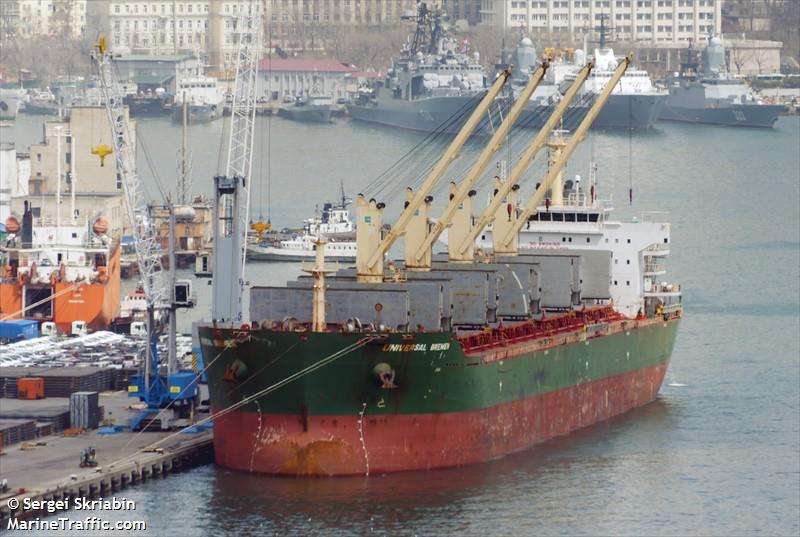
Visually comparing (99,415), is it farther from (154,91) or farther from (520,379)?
(154,91)

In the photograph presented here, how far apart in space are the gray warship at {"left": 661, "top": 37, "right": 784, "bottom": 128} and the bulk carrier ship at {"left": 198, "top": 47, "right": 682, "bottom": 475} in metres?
102

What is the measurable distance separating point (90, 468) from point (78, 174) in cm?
4575

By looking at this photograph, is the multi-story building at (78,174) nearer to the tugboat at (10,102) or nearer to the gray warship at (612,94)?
the gray warship at (612,94)

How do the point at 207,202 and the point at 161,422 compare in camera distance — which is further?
the point at 207,202

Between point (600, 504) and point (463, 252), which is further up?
point (463, 252)

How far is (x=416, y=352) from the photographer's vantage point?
46.3 m

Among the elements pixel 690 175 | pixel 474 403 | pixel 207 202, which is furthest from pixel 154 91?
pixel 474 403

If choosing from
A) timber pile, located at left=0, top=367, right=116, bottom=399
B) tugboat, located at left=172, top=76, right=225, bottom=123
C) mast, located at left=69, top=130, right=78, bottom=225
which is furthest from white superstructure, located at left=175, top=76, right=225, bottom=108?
timber pile, located at left=0, top=367, right=116, bottom=399

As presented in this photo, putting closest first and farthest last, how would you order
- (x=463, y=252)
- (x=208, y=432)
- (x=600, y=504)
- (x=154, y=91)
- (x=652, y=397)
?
1. (x=600, y=504)
2. (x=208, y=432)
3. (x=463, y=252)
4. (x=652, y=397)
5. (x=154, y=91)

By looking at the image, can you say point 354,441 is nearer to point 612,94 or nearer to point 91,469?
point 91,469

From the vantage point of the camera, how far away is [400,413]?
4662 centimetres

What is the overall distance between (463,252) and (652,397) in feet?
21.0

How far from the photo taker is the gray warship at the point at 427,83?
153 m

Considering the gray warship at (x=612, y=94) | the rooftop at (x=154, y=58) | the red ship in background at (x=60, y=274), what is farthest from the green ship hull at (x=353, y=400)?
the rooftop at (x=154, y=58)
